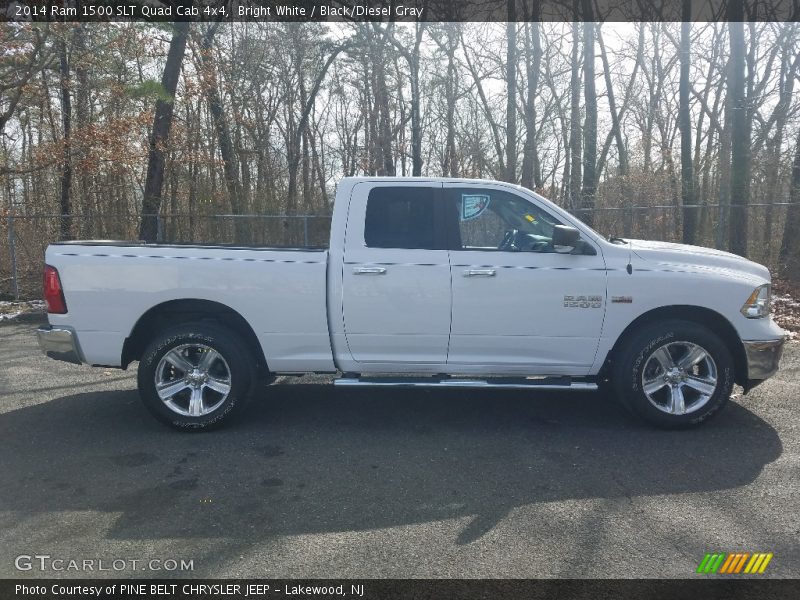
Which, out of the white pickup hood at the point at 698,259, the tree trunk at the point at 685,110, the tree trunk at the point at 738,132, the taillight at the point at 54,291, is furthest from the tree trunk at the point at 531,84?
the taillight at the point at 54,291

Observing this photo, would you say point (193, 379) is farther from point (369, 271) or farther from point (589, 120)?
point (589, 120)

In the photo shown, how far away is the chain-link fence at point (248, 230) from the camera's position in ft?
46.1

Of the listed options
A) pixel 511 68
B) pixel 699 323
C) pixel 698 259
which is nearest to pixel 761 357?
pixel 699 323

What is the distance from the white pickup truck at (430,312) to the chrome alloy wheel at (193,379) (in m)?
0.01

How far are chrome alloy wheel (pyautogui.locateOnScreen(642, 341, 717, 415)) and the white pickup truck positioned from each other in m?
0.01

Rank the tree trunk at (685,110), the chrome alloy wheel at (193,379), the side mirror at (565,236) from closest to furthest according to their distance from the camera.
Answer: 1. the side mirror at (565,236)
2. the chrome alloy wheel at (193,379)
3. the tree trunk at (685,110)

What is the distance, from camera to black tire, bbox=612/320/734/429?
5.31 m

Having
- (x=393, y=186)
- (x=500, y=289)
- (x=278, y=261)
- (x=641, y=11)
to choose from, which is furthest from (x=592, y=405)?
(x=641, y=11)

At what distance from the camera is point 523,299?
5.33 meters

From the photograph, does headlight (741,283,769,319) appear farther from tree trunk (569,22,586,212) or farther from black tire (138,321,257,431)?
tree trunk (569,22,586,212)

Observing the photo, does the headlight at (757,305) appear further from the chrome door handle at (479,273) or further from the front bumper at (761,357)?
the chrome door handle at (479,273)

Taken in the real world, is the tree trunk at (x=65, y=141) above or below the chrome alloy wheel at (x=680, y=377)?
above

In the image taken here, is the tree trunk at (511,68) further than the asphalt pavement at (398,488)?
Yes

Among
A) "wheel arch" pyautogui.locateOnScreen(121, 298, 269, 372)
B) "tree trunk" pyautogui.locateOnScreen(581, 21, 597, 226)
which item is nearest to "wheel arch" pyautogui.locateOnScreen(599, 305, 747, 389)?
"wheel arch" pyautogui.locateOnScreen(121, 298, 269, 372)
